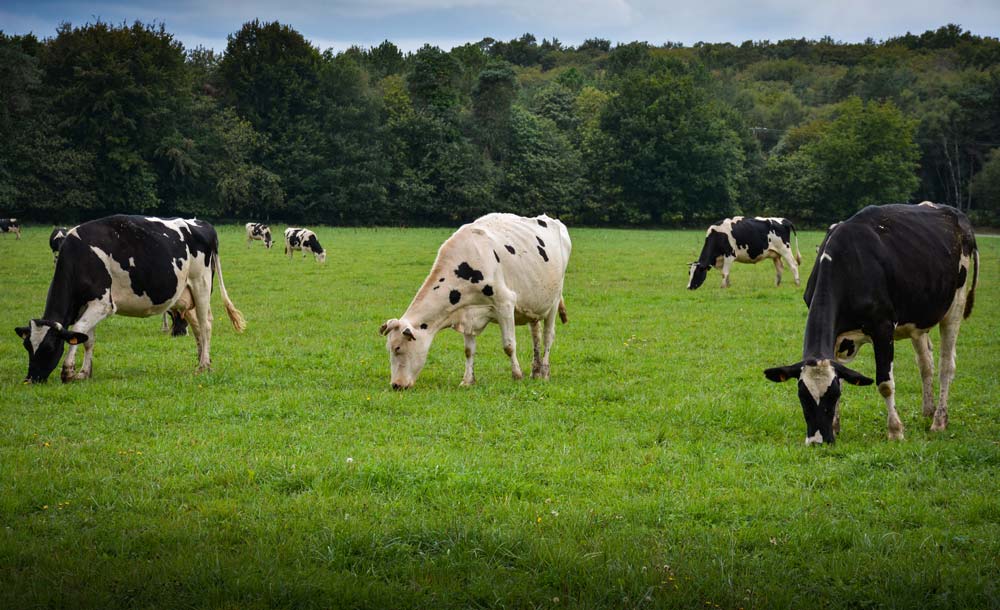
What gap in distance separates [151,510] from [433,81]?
235 ft

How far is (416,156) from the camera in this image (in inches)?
2936

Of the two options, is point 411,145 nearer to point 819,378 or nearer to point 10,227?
point 10,227

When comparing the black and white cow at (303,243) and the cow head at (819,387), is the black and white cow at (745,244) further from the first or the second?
the cow head at (819,387)

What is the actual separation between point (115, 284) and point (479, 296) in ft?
17.9

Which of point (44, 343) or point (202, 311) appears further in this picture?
point (202, 311)

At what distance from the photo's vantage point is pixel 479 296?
39.8 ft

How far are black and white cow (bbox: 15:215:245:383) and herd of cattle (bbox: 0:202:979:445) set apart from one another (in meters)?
0.02

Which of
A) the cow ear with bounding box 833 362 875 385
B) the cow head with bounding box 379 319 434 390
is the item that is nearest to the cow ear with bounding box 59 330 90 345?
the cow head with bounding box 379 319 434 390

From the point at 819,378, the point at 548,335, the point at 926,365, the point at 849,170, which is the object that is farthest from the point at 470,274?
the point at 849,170

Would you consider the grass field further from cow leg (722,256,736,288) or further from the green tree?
the green tree

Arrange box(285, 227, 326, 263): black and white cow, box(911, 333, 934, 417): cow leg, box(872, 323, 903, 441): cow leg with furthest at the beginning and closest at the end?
box(285, 227, 326, 263): black and white cow
box(911, 333, 934, 417): cow leg
box(872, 323, 903, 441): cow leg

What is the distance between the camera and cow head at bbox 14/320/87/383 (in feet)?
37.5

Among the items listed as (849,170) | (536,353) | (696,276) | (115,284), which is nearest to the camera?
(115,284)

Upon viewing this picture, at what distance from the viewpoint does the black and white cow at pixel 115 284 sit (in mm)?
11656
